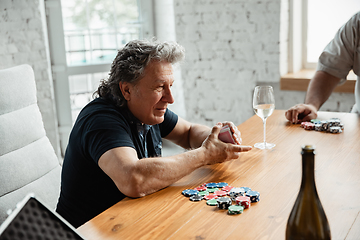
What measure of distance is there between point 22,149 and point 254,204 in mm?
1064

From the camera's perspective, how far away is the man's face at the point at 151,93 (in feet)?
5.10

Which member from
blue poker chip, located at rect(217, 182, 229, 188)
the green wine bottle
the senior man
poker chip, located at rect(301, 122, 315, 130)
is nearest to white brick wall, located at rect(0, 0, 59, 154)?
the senior man

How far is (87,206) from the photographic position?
60.1 inches

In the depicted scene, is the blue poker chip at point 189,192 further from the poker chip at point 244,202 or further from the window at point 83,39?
the window at point 83,39

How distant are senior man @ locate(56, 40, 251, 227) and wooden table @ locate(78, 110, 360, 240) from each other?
74 mm

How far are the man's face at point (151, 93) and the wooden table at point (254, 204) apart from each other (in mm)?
347

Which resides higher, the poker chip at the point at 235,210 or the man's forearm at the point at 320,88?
the man's forearm at the point at 320,88

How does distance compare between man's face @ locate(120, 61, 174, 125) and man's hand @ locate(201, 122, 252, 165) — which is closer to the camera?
man's hand @ locate(201, 122, 252, 165)

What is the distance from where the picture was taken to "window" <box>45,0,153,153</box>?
3219 mm

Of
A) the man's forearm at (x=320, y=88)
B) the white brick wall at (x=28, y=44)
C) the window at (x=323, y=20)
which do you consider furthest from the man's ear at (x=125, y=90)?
the window at (x=323, y=20)

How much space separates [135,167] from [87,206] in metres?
0.40

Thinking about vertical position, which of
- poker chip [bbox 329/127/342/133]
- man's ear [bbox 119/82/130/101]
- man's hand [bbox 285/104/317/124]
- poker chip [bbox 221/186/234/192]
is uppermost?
man's ear [bbox 119/82/130/101]

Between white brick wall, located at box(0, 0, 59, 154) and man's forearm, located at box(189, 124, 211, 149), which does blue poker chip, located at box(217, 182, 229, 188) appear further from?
white brick wall, located at box(0, 0, 59, 154)

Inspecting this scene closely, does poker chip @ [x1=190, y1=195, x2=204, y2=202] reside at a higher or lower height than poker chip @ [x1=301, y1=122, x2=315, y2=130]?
lower
